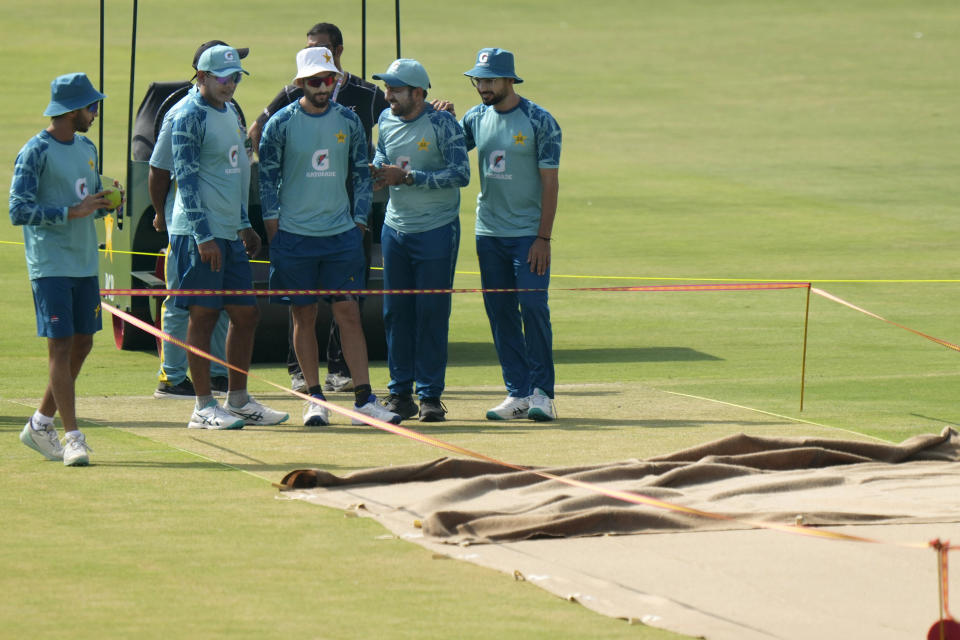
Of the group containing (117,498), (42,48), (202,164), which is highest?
(42,48)

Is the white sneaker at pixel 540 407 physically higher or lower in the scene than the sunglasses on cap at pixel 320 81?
lower

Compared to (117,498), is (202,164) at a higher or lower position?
higher

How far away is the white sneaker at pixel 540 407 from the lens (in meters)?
10.8

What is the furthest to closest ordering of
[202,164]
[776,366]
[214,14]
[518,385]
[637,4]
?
[637,4] < [214,14] < [776,366] < [518,385] < [202,164]

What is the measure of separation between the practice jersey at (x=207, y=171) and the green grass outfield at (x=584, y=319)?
1.17 metres

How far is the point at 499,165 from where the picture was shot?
10805 mm

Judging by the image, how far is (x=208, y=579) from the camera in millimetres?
6586

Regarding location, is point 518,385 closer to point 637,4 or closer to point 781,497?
point 781,497

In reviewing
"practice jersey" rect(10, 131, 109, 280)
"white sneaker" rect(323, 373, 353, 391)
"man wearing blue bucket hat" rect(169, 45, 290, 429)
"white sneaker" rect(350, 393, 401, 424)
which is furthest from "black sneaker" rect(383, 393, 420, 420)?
"practice jersey" rect(10, 131, 109, 280)

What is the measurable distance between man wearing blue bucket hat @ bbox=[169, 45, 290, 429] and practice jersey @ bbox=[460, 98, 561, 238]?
146 centimetres

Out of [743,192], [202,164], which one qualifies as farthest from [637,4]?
[202,164]

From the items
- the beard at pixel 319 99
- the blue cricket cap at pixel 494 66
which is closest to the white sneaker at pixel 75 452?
the beard at pixel 319 99

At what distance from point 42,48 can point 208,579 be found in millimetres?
38214

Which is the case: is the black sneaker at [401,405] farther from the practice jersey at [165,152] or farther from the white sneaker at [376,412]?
the practice jersey at [165,152]
